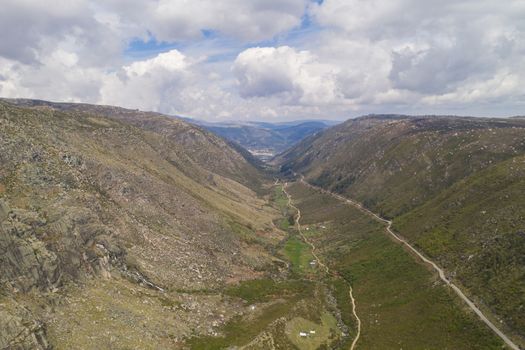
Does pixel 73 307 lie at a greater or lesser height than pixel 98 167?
lesser

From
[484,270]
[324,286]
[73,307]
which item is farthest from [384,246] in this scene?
[73,307]

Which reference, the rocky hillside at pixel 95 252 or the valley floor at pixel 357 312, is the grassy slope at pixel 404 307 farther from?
the rocky hillside at pixel 95 252

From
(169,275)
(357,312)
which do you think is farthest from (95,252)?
(357,312)

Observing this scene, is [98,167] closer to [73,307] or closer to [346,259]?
[73,307]

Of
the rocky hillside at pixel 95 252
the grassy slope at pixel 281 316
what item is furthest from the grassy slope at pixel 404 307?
the rocky hillside at pixel 95 252

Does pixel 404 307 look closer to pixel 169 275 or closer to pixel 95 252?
pixel 169 275

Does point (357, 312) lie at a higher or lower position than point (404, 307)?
lower

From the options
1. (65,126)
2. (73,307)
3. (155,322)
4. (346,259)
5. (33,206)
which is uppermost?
(65,126)

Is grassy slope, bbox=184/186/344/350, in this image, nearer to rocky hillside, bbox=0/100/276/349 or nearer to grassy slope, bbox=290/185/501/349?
rocky hillside, bbox=0/100/276/349
